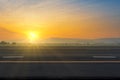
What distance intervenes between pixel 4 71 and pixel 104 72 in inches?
120

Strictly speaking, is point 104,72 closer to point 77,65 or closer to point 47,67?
point 77,65

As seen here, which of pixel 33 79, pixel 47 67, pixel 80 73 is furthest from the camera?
pixel 47 67

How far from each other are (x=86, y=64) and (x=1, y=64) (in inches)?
114

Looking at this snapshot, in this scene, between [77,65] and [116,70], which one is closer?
[116,70]

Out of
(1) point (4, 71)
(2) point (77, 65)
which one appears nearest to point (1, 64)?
(1) point (4, 71)

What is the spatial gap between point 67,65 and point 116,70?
164 centimetres

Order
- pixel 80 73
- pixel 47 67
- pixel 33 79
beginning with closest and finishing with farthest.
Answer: pixel 33 79
pixel 80 73
pixel 47 67

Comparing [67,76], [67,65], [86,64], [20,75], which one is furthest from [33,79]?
[86,64]

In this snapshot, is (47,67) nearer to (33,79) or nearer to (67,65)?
(67,65)

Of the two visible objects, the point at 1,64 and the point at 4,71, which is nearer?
the point at 4,71

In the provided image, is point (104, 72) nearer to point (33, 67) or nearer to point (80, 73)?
point (80, 73)

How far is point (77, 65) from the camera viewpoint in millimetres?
10336

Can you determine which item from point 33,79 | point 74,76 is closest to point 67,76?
point 74,76

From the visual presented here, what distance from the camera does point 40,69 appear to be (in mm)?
9773
